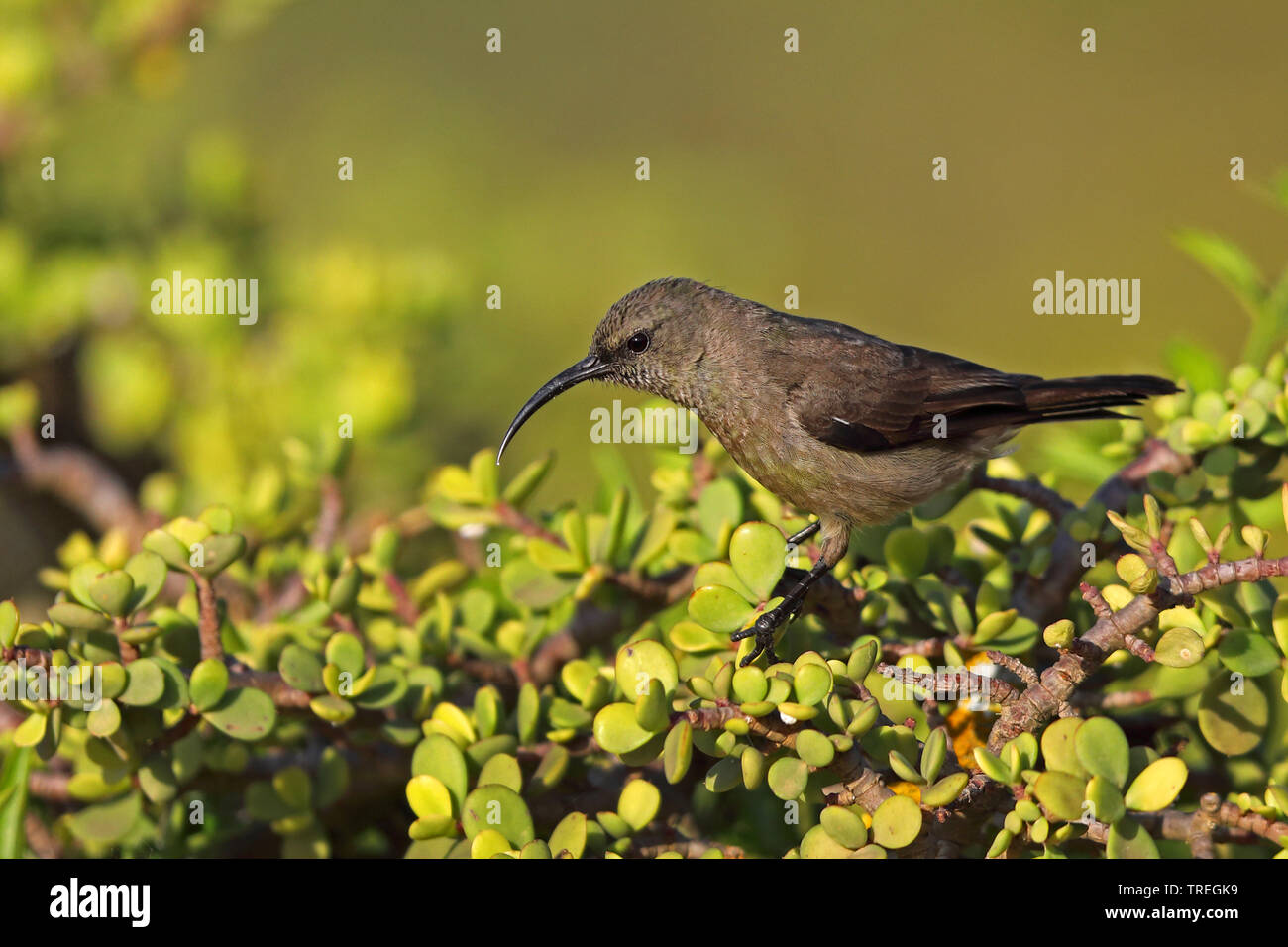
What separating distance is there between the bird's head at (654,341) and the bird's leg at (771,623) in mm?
800

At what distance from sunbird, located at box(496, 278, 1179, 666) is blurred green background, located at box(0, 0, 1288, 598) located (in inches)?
12.1

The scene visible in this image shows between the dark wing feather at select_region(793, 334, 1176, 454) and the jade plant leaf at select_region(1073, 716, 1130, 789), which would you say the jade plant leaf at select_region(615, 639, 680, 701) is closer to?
the jade plant leaf at select_region(1073, 716, 1130, 789)

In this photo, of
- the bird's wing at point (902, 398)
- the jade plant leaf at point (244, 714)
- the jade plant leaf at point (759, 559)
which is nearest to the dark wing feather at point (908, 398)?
the bird's wing at point (902, 398)

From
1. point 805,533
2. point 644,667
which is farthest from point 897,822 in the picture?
point 805,533

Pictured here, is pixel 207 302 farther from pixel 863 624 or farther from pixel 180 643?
pixel 863 624

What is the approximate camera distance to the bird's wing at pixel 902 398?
228cm

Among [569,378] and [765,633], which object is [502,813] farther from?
[569,378]

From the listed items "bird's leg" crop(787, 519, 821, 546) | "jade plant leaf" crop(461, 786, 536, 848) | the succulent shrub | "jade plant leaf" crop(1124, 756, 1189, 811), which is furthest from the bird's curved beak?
"jade plant leaf" crop(1124, 756, 1189, 811)

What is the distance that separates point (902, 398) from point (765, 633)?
37.4 inches

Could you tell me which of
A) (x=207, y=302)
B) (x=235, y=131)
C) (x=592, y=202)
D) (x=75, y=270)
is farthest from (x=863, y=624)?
(x=235, y=131)

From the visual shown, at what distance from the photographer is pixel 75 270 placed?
2730 mm

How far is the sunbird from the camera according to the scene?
2.22 m

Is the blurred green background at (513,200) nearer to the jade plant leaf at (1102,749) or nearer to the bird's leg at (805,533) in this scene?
the bird's leg at (805,533)

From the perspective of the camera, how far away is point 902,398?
2.38 meters
